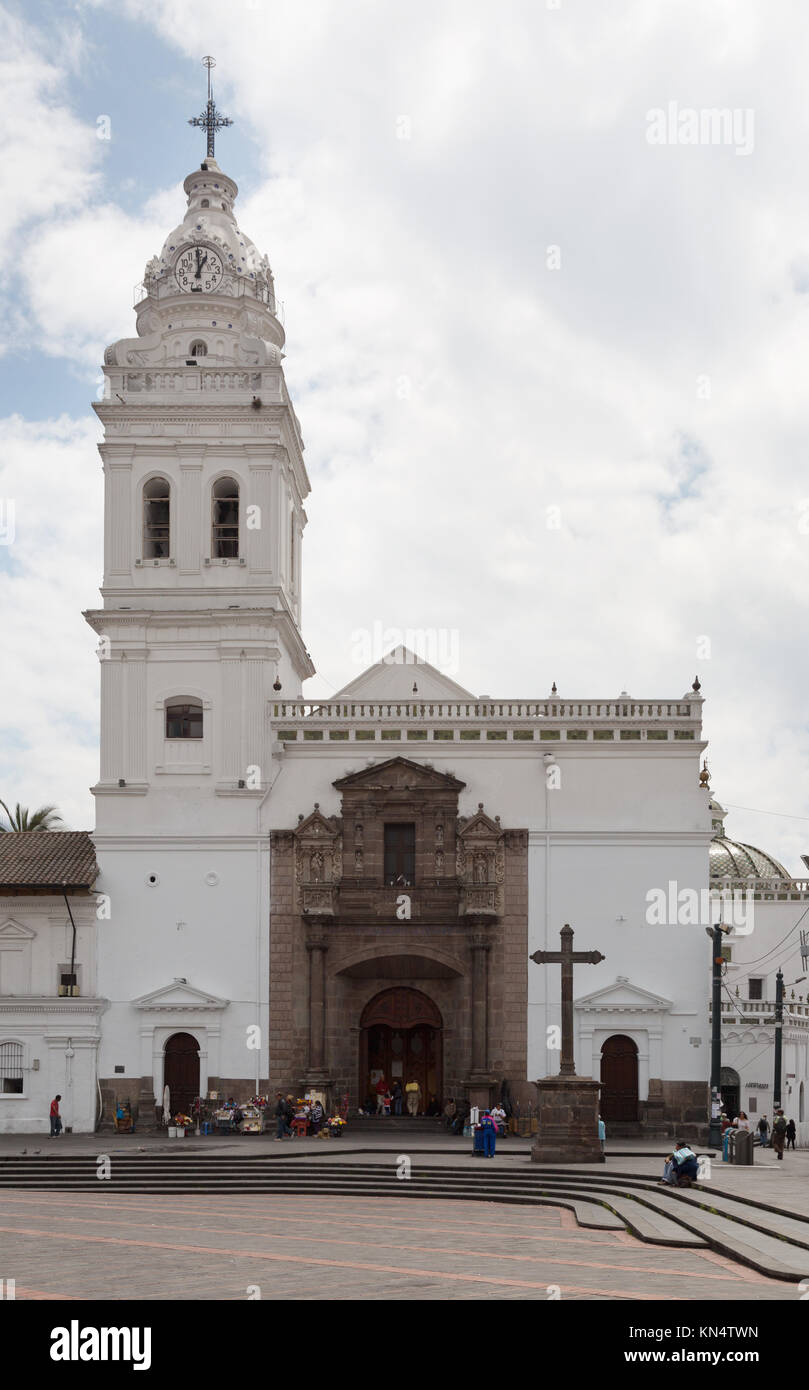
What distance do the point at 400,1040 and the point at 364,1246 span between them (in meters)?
19.7

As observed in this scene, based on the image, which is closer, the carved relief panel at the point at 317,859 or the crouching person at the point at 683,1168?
the crouching person at the point at 683,1168

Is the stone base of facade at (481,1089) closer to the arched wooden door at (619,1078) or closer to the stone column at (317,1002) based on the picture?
the arched wooden door at (619,1078)

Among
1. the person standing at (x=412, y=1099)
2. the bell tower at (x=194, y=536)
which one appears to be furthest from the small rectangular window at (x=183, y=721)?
the person standing at (x=412, y=1099)

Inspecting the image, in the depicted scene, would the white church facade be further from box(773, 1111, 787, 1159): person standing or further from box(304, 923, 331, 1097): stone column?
box(773, 1111, 787, 1159): person standing

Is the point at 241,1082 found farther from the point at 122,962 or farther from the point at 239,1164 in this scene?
the point at 239,1164

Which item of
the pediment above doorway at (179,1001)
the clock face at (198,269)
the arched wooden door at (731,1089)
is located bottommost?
the arched wooden door at (731,1089)

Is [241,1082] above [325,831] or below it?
below

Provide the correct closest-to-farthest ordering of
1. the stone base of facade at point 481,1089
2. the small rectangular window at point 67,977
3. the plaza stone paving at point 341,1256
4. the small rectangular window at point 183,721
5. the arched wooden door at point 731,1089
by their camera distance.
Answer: the plaza stone paving at point 341,1256, the stone base of facade at point 481,1089, the small rectangular window at point 67,977, the small rectangular window at point 183,721, the arched wooden door at point 731,1089

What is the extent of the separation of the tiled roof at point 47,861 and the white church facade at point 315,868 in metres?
0.44

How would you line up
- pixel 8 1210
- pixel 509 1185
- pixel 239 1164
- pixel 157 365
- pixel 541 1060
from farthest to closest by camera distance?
1. pixel 157 365
2. pixel 541 1060
3. pixel 239 1164
4. pixel 509 1185
5. pixel 8 1210

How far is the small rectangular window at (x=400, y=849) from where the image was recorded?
Result: 130ft

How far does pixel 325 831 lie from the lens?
3947 centimetres

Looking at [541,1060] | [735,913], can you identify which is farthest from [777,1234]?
[735,913]
